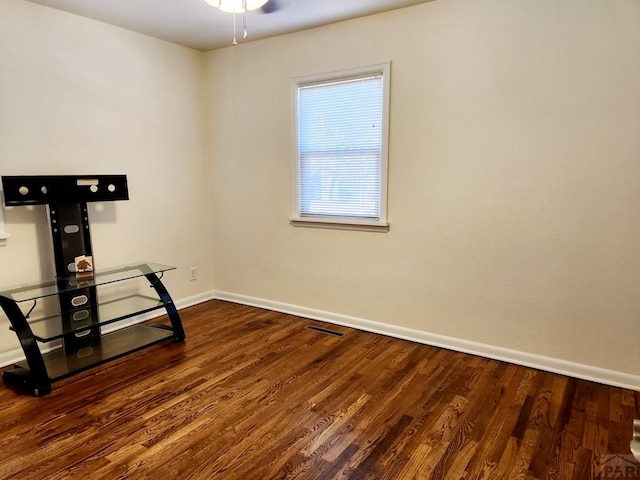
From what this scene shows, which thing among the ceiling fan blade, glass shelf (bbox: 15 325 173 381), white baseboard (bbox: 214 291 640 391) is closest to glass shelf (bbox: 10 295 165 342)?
glass shelf (bbox: 15 325 173 381)

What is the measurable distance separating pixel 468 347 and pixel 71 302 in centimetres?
289

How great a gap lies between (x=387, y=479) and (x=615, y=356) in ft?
5.75

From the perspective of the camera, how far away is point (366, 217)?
343cm

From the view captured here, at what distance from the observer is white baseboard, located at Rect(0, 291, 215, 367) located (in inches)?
115

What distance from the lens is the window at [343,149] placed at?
→ 128 inches

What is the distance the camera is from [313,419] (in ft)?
7.38

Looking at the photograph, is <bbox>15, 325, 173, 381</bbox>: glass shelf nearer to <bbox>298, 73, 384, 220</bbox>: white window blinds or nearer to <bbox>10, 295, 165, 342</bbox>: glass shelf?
<bbox>10, 295, 165, 342</bbox>: glass shelf

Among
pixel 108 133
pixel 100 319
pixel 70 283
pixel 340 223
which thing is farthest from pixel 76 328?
pixel 340 223

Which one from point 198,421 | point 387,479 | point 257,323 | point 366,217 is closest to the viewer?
point 387,479

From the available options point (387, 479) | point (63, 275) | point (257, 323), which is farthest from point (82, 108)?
point (387, 479)

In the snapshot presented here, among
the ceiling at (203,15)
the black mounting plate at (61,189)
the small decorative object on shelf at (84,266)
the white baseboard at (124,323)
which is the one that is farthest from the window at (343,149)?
the small decorative object on shelf at (84,266)

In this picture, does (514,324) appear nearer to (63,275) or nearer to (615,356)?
(615,356)

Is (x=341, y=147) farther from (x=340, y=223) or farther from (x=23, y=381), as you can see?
(x=23, y=381)

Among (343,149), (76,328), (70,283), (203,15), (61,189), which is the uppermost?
(203,15)
